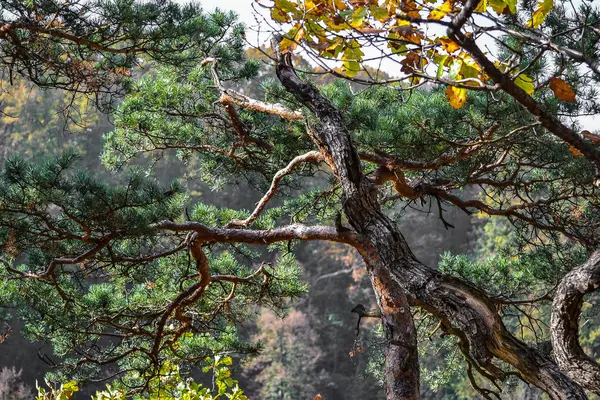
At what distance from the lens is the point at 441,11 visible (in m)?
1.26

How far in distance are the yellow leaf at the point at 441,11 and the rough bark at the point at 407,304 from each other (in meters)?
0.80

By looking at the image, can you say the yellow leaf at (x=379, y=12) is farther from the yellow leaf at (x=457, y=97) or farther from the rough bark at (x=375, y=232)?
the rough bark at (x=375, y=232)

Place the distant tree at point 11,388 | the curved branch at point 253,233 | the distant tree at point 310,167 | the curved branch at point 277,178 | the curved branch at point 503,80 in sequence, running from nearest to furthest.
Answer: the curved branch at point 503,80 → the distant tree at point 310,167 → the curved branch at point 253,233 → the curved branch at point 277,178 → the distant tree at point 11,388

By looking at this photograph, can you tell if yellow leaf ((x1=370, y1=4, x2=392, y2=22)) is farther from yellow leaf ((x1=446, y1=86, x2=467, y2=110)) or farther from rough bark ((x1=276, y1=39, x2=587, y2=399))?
rough bark ((x1=276, y1=39, x2=587, y2=399))

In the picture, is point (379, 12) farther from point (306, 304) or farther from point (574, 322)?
point (306, 304)

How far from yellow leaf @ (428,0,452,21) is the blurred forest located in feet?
29.1

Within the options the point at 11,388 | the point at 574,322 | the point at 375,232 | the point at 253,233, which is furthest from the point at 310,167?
the point at 11,388

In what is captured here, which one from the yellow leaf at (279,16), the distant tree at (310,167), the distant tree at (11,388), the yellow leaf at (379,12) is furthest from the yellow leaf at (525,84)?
the distant tree at (11,388)

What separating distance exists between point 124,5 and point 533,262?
2241 millimetres

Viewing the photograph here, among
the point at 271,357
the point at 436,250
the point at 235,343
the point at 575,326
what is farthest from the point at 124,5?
the point at 436,250

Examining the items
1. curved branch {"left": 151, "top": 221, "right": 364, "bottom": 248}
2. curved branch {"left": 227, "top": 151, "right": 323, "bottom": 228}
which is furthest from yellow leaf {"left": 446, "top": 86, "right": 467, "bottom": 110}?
curved branch {"left": 227, "top": 151, "right": 323, "bottom": 228}

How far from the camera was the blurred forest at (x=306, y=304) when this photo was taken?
11102 millimetres

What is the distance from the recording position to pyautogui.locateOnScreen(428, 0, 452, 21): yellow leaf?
1.26 meters

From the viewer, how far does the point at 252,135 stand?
3.43 metres
